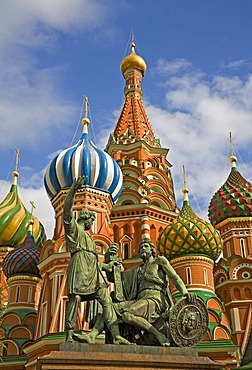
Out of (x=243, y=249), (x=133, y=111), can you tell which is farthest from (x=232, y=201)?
(x=133, y=111)

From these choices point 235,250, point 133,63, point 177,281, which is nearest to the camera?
point 177,281

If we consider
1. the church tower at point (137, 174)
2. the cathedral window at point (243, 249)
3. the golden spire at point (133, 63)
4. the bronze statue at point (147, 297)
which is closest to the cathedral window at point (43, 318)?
the church tower at point (137, 174)

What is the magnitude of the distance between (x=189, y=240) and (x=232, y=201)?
5.91m

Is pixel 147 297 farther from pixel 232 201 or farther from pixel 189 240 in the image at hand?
pixel 232 201

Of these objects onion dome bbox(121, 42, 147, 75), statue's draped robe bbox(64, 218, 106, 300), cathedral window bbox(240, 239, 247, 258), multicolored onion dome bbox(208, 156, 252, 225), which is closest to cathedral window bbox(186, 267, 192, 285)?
cathedral window bbox(240, 239, 247, 258)

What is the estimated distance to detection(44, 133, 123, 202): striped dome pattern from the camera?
20.9 metres

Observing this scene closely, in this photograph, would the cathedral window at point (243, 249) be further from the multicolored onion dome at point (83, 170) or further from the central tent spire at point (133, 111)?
the central tent spire at point (133, 111)

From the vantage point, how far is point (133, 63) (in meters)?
33.2

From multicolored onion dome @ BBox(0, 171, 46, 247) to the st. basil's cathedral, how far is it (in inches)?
2.4

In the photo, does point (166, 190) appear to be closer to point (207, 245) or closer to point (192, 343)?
point (207, 245)

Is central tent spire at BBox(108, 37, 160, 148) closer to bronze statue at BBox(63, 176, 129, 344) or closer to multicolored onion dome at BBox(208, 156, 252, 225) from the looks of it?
multicolored onion dome at BBox(208, 156, 252, 225)

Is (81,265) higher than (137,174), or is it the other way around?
(137,174)

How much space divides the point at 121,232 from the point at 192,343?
16.8 m

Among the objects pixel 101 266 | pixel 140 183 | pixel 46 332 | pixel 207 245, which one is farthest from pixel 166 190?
pixel 101 266
